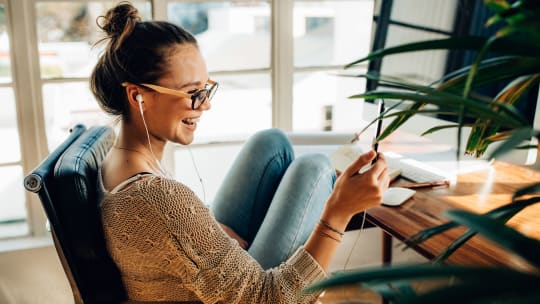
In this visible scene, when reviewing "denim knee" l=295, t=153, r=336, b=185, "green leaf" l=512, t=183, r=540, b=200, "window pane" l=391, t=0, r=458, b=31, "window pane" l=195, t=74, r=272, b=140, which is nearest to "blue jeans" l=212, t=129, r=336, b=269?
"denim knee" l=295, t=153, r=336, b=185

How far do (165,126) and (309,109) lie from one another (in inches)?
47.7

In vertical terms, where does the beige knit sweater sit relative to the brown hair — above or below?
below

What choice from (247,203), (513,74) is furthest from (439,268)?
(247,203)

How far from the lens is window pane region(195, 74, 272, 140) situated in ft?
7.41

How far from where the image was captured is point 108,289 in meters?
1.13

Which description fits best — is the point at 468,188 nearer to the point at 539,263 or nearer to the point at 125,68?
the point at 125,68

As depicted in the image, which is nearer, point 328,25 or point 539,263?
point 539,263

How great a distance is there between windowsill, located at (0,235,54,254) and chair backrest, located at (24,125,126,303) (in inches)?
38.4

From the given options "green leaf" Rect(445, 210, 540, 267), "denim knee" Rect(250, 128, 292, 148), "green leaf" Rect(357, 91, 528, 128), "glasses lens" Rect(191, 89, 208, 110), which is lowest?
"denim knee" Rect(250, 128, 292, 148)

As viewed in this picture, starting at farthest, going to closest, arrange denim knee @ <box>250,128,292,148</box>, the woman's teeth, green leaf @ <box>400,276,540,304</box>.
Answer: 1. denim knee @ <box>250,128,292,148</box>
2. the woman's teeth
3. green leaf @ <box>400,276,540,304</box>

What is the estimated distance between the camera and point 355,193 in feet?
3.78

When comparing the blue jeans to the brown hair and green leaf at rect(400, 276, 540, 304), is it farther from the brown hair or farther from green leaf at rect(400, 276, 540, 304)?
green leaf at rect(400, 276, 540, 304)

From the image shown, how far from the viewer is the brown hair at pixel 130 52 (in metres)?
1.16

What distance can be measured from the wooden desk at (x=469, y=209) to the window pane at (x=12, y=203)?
1.42 m
